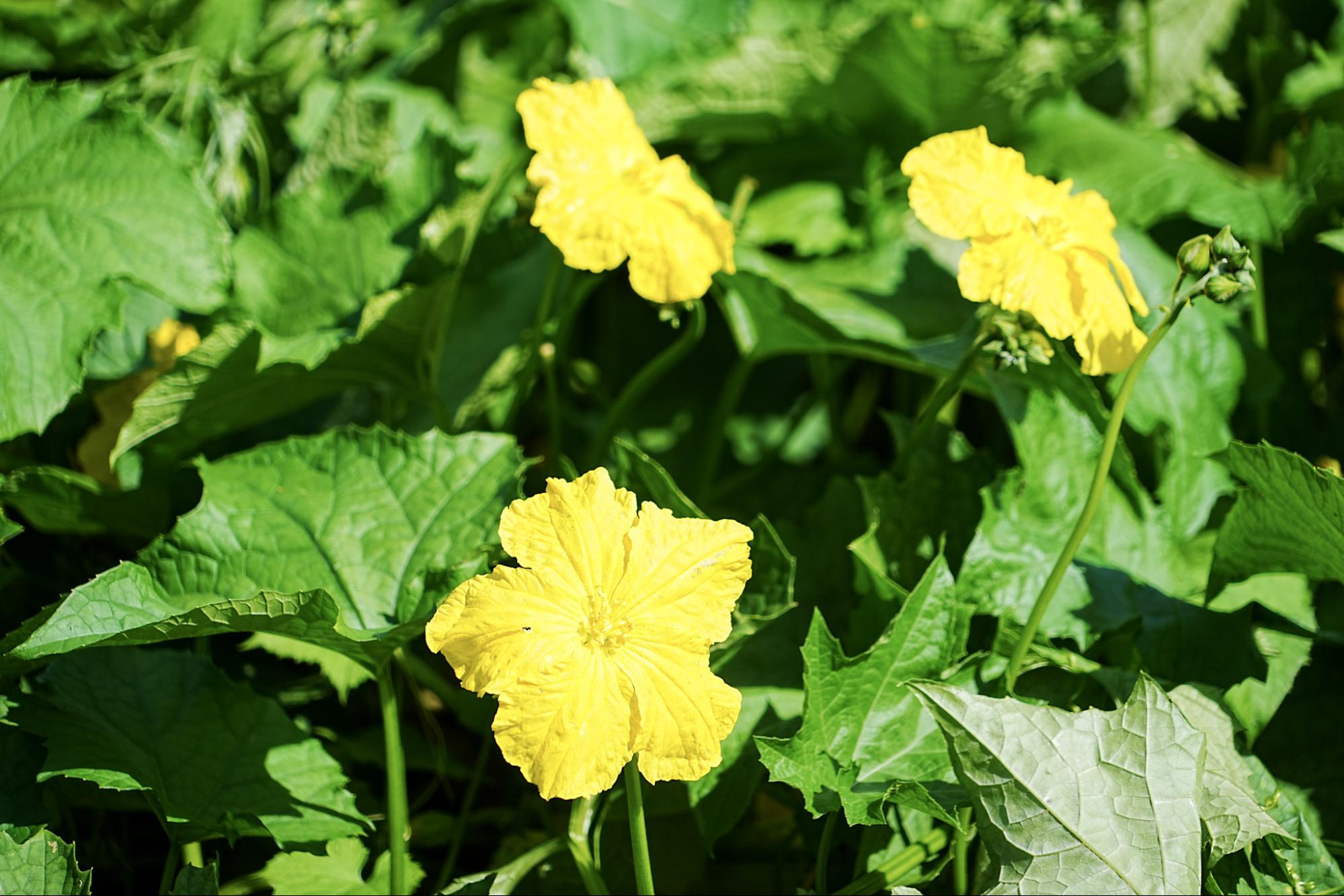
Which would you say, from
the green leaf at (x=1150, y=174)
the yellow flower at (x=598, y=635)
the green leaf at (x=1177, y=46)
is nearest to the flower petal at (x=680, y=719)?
the yellow flower at (x=598, y=635)

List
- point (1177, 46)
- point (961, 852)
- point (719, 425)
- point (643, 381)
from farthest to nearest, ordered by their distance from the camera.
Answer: point (1177, 46)
point (719, 425)
point (643, 381)
point (961, 852)

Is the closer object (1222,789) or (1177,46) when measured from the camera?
(1222,789)

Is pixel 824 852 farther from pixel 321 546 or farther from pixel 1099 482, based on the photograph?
pixel 321 546

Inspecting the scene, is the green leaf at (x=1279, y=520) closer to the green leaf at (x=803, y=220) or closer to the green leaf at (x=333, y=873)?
the green leaf at (x=803, y=220)

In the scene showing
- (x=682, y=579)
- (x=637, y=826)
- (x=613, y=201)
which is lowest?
(x=637, y=826)

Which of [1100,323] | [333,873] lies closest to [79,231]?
[333,873]

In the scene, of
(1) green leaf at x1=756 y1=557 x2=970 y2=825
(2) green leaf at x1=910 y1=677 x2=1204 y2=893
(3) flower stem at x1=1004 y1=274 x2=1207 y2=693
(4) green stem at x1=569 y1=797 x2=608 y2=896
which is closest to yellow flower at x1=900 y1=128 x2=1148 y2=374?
(3) flower stem at x1=1004 y1=274 x2=1207 y2=693
